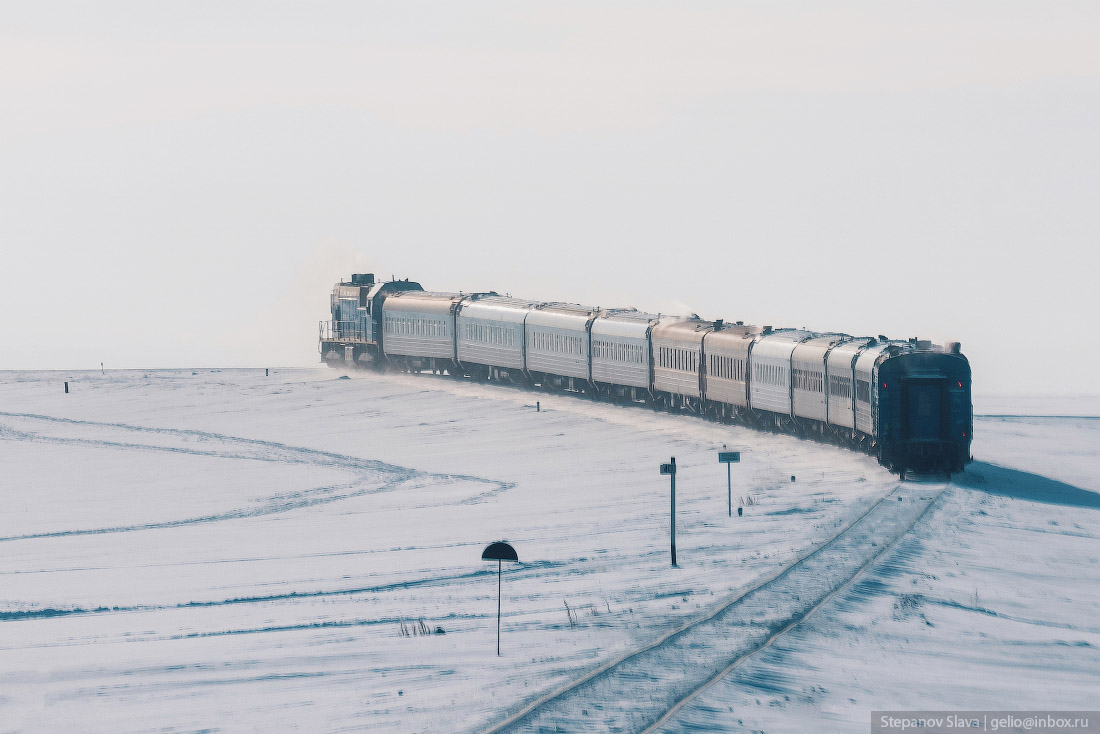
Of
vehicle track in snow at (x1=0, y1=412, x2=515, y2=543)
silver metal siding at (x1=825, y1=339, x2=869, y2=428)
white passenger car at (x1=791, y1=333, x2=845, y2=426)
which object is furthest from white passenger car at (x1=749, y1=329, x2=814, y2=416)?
vehicle track in snow at (x1=0, y1=412, x2=515, y2=543)

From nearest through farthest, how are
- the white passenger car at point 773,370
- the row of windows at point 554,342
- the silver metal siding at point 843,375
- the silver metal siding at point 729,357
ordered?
the silver metal siding at point 843,375
the white passenger car at point 773,370
the silver metal siding at point 729,357
the row of windows at point 554,342

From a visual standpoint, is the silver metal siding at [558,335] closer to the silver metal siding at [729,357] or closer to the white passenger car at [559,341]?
the white passenger car at [559,341]

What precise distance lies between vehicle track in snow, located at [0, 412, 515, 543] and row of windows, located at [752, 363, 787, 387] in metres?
10.9

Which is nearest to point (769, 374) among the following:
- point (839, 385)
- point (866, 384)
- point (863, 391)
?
point (839, 385)

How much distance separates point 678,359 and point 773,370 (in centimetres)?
810

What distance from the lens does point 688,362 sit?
5578 centimetres

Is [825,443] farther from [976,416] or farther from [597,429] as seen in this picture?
[976,416]

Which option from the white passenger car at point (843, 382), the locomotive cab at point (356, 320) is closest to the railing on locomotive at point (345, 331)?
the locomotive cab at point (356, 320)

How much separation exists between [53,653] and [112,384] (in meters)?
61.0

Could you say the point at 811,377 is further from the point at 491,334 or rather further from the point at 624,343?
the point at 491,334

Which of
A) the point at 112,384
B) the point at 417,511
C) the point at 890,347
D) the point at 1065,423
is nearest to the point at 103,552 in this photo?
the point at 417,511

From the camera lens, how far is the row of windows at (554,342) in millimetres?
64188

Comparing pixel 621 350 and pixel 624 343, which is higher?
pixel 624 343

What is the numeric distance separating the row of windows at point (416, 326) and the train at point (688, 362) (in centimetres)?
5
